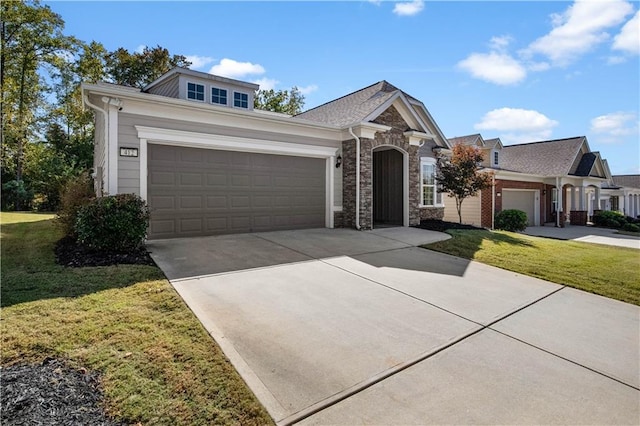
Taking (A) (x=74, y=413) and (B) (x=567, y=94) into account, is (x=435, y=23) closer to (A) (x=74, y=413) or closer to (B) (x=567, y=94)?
(B) (x=567, y=94)

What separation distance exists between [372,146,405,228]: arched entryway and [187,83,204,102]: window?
7.00m

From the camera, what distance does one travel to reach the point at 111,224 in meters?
6.27

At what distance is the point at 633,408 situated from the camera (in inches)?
104

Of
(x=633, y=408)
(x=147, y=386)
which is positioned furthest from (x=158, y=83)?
(x=633, y=408)

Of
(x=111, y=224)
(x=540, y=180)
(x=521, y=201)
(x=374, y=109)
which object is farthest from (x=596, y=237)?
(x=111, y=224)

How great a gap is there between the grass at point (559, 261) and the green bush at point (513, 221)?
20.7 feet

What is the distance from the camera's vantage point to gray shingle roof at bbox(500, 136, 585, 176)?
879 inches

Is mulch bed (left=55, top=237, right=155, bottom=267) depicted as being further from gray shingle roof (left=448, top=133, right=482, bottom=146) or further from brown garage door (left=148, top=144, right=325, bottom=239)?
gray shingle roof (left=448, top=133, right=482, bottom=146)

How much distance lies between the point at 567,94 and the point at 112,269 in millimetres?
16475

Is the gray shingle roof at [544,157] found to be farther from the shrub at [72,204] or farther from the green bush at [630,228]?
the shrub at [72,204]

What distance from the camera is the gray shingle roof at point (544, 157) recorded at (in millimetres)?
22322

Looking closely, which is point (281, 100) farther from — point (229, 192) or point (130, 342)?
point (130, 342)

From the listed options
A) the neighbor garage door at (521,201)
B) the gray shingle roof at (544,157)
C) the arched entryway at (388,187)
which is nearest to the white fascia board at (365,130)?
the arched entryway at (388,187)

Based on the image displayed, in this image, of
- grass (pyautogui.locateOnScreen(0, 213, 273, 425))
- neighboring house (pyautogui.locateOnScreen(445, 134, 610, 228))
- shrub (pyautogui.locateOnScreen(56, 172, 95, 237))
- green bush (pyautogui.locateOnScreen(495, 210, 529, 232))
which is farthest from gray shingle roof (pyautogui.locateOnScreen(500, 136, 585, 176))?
grass (pyautogui.locateOnScreen(0, 213, 273, 425))
